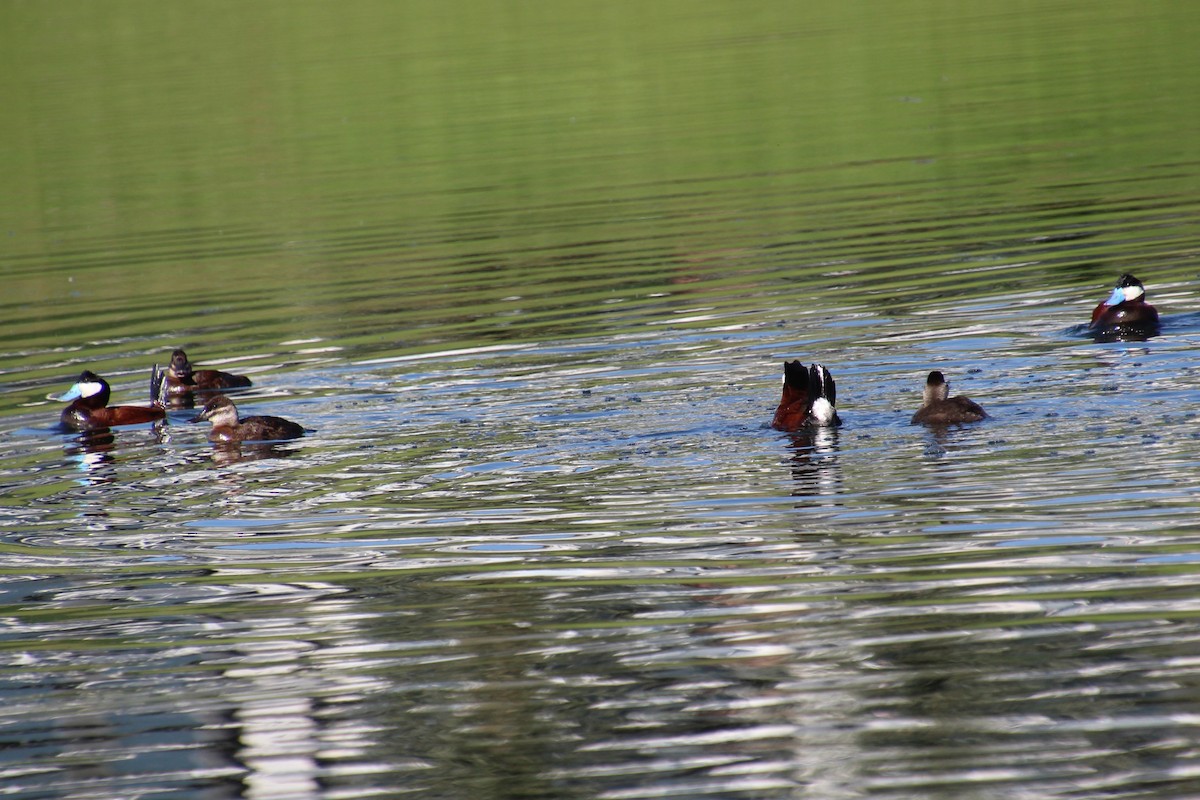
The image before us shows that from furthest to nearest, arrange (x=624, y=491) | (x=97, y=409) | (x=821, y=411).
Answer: (x=97, y=409) → (x=821, y=411) → (x=624, y=491)

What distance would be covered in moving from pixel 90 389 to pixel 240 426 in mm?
2554

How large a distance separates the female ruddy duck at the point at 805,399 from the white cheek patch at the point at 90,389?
6444 mm

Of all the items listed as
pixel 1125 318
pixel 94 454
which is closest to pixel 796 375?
pixel 1125 318

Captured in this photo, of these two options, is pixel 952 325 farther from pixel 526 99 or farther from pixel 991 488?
pixel 526 99

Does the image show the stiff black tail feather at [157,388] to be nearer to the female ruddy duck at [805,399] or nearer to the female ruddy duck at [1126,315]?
Result: the female ruddy duck at [805,399]

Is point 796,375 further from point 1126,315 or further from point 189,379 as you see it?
point 189,379

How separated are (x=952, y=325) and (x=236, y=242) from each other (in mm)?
14753

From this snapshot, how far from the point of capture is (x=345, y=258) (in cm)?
2538

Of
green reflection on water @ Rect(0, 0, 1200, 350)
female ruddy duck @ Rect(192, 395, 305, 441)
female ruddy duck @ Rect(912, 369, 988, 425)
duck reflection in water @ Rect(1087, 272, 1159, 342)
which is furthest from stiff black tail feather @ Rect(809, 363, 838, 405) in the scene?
green reflection on water @ Rect(0, 0, 1200, 350)

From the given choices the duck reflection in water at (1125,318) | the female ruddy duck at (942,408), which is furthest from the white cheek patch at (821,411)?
the duck reflection in water at (1125,318)

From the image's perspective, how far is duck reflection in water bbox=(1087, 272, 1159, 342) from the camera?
1516 centimetres

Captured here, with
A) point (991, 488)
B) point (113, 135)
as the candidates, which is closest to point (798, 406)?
Answer: point (991, 488)

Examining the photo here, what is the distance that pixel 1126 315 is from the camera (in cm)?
1520

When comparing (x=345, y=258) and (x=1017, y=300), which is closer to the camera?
(x=1017, y=300)
